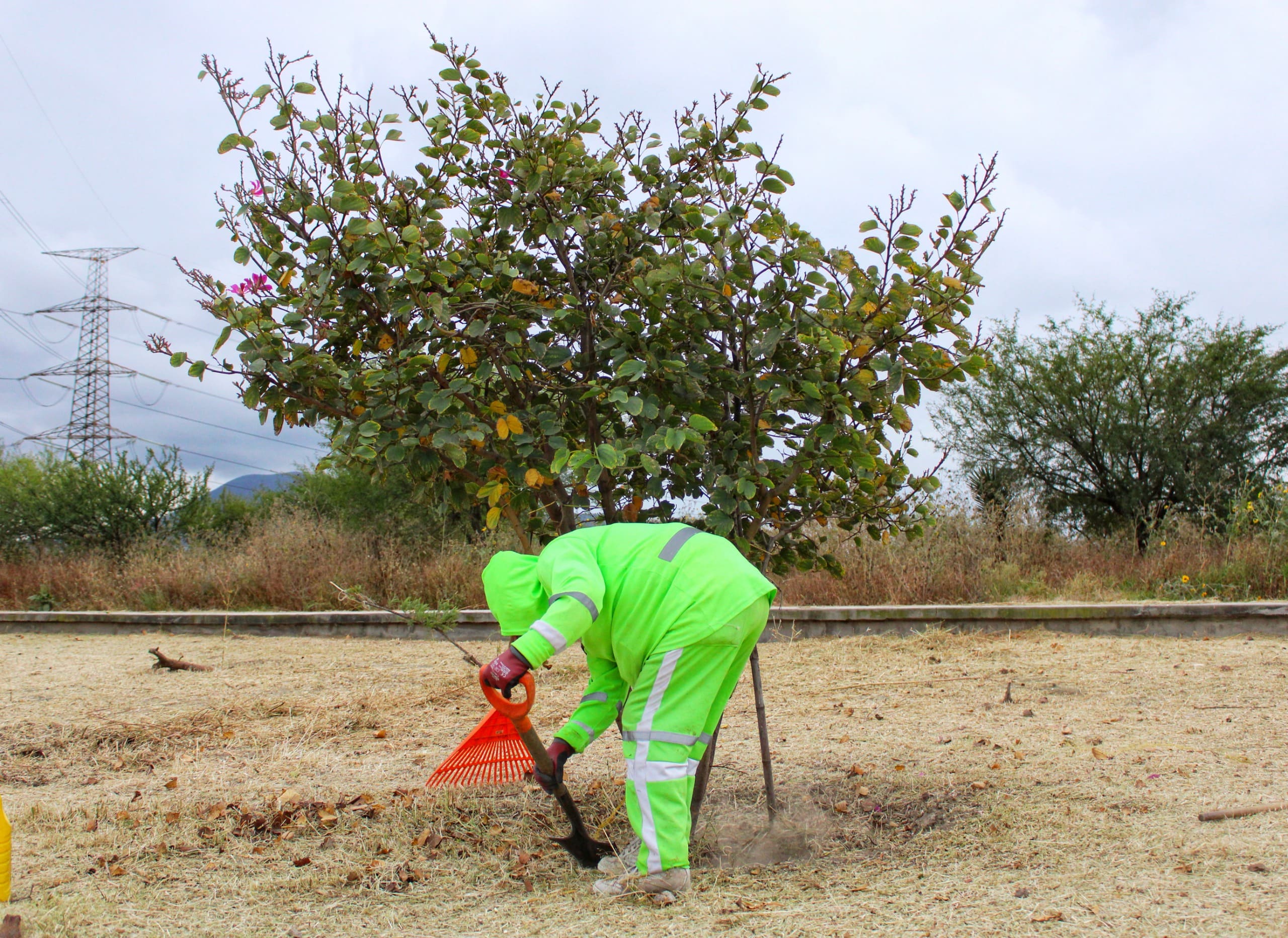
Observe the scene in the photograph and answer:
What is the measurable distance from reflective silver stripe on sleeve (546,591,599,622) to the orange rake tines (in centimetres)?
68

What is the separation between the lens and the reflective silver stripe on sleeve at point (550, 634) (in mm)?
2672

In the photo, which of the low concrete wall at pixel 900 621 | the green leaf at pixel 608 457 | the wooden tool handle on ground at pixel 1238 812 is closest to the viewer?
the green leaf at pixel 608 457

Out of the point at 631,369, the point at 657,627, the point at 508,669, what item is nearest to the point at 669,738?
the point at 657,627

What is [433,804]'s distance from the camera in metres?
3.86

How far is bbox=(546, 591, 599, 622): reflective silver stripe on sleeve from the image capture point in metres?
2.72

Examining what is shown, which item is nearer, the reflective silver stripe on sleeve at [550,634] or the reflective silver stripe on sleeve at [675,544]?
the reflective silver stripe on sleeve at [550,634]

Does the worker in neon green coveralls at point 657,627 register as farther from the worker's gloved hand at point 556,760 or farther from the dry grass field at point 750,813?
the dry grass field at point 750,813

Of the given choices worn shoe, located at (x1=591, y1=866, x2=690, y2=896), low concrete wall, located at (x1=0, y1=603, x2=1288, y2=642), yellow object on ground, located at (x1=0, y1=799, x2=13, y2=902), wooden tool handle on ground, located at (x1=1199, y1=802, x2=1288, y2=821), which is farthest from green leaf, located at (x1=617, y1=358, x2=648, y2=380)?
low concrete wall, located at (x1=0, y1=603, x2=1288, y2=642)

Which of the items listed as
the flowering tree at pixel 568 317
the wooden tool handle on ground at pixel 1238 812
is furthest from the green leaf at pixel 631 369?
the wooden tool handle on ground at pixel 1238 812

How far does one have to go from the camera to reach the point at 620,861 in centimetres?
308

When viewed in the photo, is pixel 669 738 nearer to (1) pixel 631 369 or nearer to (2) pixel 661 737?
(2) pixel 661 737

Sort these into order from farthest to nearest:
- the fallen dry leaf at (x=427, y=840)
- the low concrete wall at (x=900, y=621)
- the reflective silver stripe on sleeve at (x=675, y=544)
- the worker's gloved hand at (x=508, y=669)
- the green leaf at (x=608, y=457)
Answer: the low concrete wall at (x=900, y=621) < the fallen dry leaf at (x=427, y=840) < the reflective silver stripe on sleeve at (x=675, y=544) < the green leaf at (x=608, y=457) < the worker's gloved hand at (x=508, y=669)

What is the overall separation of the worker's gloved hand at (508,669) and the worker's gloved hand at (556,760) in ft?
1.48

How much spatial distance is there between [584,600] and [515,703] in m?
0.37
